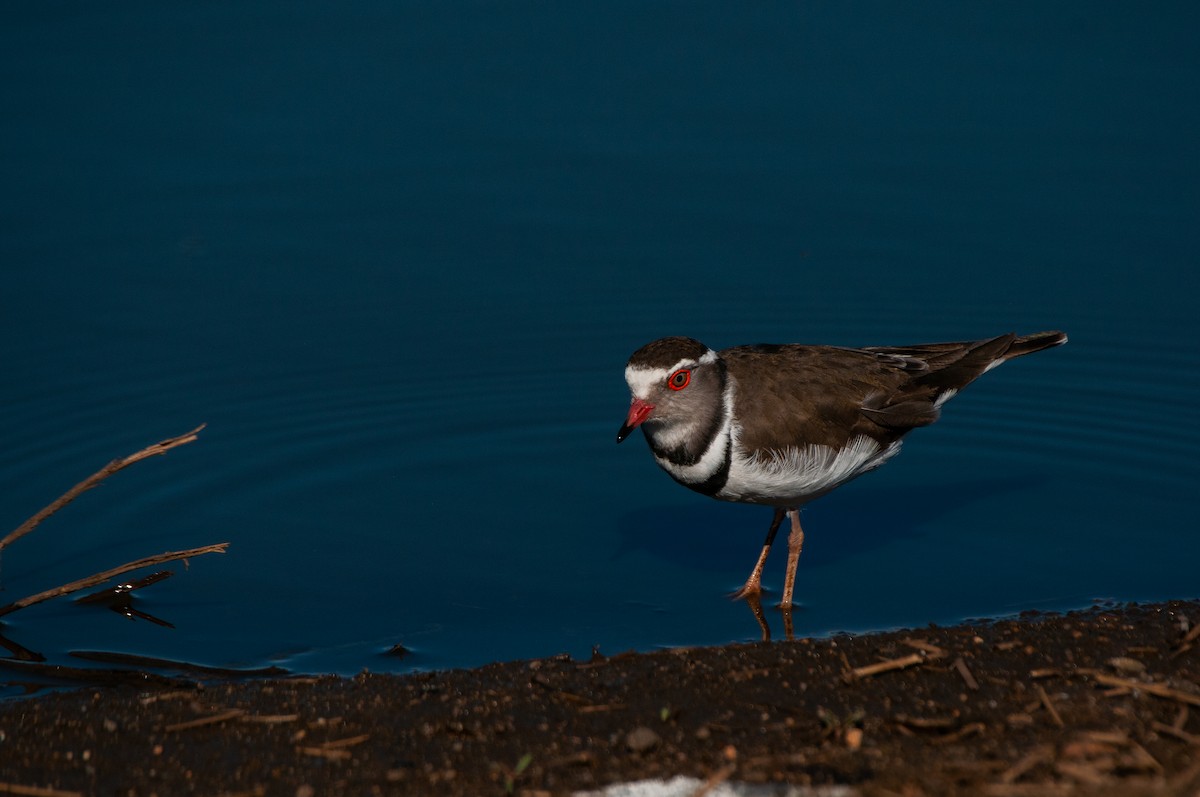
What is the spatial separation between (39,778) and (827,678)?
3.46 m

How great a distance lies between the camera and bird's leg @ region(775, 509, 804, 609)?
8.62 m

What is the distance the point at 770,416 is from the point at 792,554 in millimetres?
1008

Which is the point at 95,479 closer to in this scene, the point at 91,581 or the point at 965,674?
the point at 91,581

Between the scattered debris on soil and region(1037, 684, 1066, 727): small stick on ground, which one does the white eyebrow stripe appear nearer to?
the scattered debris on soil

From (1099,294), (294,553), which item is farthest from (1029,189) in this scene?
(294,553)

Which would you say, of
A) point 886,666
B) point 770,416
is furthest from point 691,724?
point 770,416

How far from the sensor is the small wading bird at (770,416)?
8.31 meters

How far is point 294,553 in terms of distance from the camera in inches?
349

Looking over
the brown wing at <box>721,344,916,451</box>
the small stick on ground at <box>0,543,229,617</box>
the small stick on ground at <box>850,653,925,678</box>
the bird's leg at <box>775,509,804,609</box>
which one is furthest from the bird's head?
the small stick on ground at <box>0,543,229,617</box>

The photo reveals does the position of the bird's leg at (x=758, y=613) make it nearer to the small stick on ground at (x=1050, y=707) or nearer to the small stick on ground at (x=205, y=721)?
the small stick on ground at (x=1050, y=707)

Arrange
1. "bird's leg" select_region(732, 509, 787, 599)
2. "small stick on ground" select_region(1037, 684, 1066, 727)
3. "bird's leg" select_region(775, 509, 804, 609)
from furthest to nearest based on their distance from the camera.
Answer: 1. "bird's leg" select_region(732, 509, 787, 599)
2. "bird's leg" select_region(775, 509, 804, 609)
3. "small stick on ground" select_region(1037, 684, 1066, 727)

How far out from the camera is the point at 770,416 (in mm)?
8391

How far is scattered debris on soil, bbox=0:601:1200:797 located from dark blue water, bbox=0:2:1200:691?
39.4 inches

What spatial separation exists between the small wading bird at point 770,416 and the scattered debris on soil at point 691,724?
1.33 metres
